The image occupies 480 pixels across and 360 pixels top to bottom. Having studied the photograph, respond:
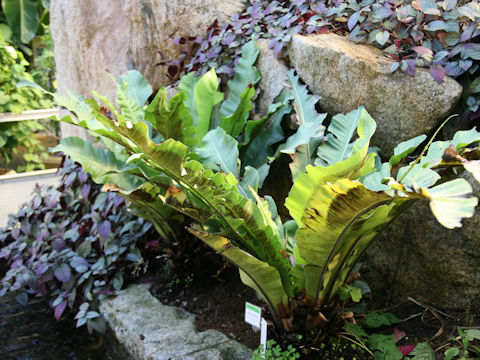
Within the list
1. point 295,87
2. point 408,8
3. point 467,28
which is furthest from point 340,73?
point 467,28

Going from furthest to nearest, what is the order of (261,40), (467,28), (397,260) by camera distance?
(261,40) → (397,260) → (467,28)

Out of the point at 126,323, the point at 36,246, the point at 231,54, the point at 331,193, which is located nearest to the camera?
the point at 331,193

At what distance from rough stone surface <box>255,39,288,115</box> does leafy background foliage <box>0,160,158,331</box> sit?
1111 mm

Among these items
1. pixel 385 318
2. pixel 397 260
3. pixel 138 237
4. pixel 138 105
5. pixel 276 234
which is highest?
pixel 138 105

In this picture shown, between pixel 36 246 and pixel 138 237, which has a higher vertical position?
pixel 138 237

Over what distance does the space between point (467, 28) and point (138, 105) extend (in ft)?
5.60

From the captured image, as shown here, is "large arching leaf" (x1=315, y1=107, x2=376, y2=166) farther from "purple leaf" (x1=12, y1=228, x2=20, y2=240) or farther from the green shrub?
the green shrub

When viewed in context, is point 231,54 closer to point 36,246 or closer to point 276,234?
point 276,234

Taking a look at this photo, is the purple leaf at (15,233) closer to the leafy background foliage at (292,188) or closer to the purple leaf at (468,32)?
the leafy background foliage at (292,188)

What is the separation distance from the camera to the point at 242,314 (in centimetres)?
259

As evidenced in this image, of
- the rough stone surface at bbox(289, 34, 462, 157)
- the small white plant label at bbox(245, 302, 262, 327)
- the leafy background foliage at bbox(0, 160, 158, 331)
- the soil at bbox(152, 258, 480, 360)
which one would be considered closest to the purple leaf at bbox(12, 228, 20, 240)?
the leafy background foliage at bbox(0, 160, 158, 331)

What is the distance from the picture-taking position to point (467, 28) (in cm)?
221

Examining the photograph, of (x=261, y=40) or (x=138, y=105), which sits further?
(x=261, y=40)

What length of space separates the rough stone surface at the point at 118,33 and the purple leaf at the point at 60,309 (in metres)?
1.62
